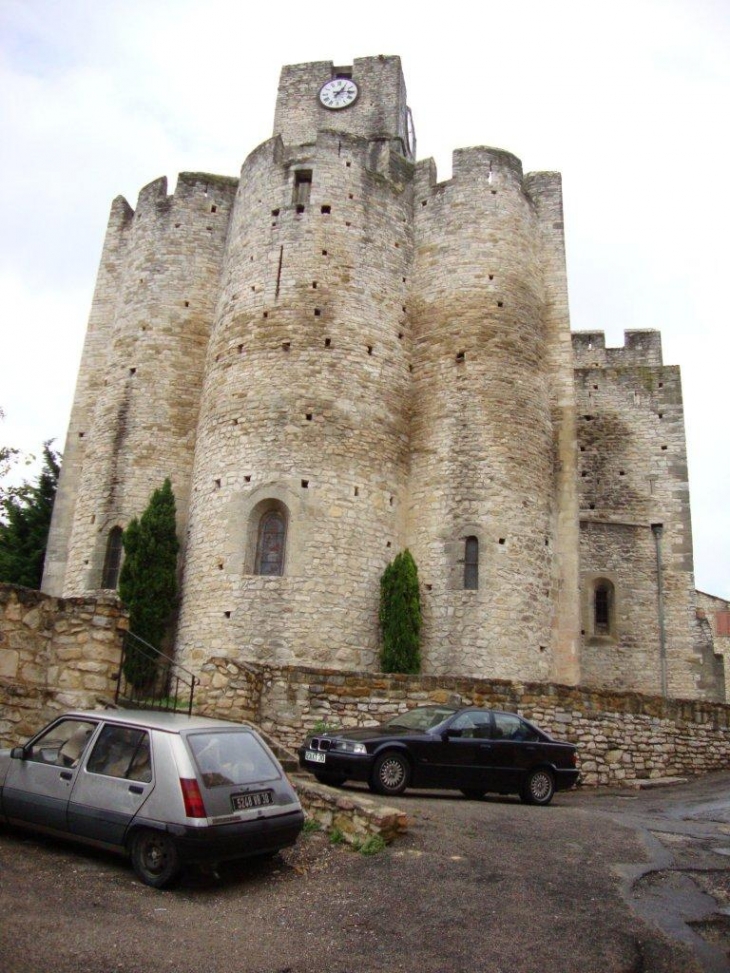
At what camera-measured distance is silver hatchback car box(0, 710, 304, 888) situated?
6.59 meters

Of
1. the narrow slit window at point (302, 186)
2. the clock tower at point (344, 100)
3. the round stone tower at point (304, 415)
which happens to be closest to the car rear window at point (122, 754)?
the round stone tower at point (304, 415)

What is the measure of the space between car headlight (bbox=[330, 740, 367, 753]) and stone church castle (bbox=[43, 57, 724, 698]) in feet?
25.5

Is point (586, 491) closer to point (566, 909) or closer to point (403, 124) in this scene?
point (403, 124)

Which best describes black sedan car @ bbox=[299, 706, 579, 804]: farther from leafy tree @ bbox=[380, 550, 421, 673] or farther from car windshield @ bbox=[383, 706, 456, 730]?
leafy tree @ bbox=[380, 550, 421, 673]

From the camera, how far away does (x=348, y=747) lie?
10.8 m


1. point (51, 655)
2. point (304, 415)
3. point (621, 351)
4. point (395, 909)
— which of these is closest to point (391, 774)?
point (51, 655)

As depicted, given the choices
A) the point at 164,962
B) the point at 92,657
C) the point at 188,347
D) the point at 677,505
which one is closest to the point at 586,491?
the point at 677,505

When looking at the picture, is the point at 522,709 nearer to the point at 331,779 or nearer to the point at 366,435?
the point at 331,779

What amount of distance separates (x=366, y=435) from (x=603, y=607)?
11.1 metres

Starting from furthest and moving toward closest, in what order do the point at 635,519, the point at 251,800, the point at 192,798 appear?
1. the point at 635,519
2. the point at 251,800
3. the point at 192,798

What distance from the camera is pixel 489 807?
36.1 ft

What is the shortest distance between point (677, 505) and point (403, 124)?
694 inches

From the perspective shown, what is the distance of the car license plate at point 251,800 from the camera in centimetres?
690

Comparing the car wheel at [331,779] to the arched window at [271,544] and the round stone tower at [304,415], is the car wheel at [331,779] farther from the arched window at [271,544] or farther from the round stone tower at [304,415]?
the arched window at [271,544]
